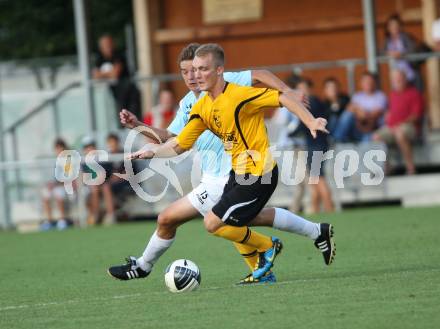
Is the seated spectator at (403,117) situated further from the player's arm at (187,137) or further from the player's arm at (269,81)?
the player's arm at (187,137)

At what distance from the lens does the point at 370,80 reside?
1602cm

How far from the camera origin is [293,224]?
8727 mm

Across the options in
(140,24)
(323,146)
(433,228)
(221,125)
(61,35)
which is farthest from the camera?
(61,35)

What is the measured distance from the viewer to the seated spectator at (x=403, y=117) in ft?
52.4

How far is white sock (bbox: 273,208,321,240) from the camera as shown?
28.6 feet

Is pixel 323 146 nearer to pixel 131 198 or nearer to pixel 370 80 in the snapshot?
pixel 370 80

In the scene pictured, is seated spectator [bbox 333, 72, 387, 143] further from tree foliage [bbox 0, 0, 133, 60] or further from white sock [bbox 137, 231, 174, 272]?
tree foliage [bbox 0, 0, 133, 60]

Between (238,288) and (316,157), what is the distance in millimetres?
7627

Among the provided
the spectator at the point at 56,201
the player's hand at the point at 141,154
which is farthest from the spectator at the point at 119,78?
the player's hand at the point at 141,154

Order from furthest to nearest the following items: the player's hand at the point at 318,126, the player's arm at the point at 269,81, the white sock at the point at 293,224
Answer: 1. the white sock at the point at 293,224
2. the player's arm at the point at 269,81
3. the player's hand at the point at 318,126

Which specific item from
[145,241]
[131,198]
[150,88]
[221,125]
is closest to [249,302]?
[221,125]

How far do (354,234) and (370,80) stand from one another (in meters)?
3.90

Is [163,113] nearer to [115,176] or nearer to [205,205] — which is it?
[115,176]

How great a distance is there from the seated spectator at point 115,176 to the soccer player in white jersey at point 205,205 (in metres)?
8.01
